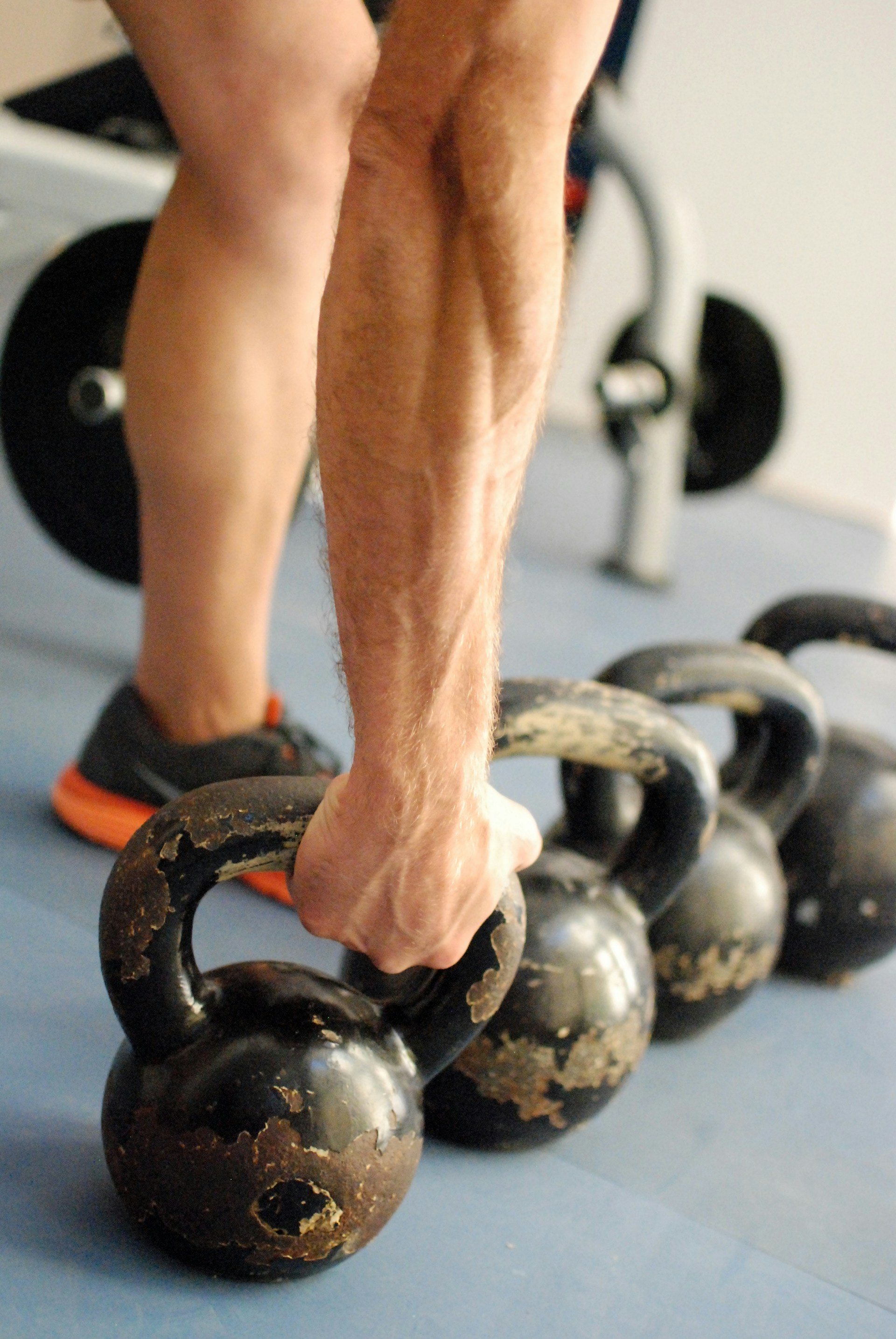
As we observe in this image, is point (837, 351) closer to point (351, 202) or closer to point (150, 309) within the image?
point (150, 309)

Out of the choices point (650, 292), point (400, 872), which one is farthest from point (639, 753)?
point (650, 292)

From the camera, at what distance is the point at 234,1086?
2.37 ft

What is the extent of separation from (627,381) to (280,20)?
1.79 m

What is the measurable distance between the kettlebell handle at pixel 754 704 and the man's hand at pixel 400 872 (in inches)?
14.9

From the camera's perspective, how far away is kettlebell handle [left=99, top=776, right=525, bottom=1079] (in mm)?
717

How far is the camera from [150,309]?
122cm

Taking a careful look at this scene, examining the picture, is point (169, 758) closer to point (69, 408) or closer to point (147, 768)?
point (147, 768)

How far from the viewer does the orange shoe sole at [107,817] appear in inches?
49.8

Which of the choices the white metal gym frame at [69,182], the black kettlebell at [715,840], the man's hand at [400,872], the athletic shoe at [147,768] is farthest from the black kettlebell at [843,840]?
the white metal gym frame at [69,182]

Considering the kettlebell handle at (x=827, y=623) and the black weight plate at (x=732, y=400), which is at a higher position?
the kettlebell handle at (x=827, y=623)

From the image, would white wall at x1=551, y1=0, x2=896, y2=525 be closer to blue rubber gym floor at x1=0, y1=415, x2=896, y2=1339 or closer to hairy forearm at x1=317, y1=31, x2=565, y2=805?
blue rubber gym floor at x1=0, y1=415, x2=896, y2=1339

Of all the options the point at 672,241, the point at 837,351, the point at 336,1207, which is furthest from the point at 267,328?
the point at 837,351

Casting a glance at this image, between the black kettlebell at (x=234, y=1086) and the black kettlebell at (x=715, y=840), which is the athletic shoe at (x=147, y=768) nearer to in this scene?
the black kettlebell at (x=715, y=840)

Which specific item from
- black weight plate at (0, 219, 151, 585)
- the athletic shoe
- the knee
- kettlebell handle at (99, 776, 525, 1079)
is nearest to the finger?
kettlebell handle at (99, 776, 525, 1079)
